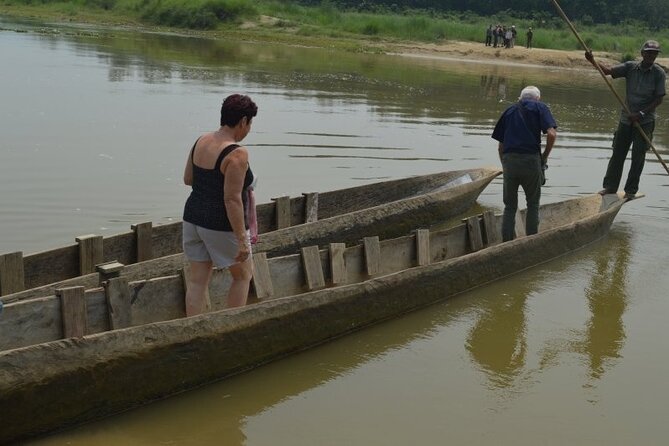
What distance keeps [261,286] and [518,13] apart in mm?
63582

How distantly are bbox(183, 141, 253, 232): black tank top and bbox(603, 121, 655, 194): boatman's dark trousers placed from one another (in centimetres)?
609

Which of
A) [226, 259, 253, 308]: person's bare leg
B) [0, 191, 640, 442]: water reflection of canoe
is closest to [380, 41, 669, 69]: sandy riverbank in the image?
[0, 191, 640, 442]: water reflection of canoe

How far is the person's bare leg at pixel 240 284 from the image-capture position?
5238 millimetres

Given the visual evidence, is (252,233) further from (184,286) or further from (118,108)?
(118,108)

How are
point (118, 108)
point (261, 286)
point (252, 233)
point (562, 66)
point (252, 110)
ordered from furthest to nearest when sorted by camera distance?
point (562, 66) < point (118, 108) < point (261, 286) < point (252, 233) < point (252, 110)

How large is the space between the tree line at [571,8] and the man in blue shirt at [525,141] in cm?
5686

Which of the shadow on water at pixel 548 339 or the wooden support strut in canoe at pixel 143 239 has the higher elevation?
the wooden support strut in canoe at pixel 143 239

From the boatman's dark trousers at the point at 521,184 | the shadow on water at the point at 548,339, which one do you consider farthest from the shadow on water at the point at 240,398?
the boatman's dark trousers at the point at 521,184

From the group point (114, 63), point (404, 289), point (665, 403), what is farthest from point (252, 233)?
point (114, 63)

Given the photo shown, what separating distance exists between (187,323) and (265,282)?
136cm

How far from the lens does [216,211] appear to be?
496 cm

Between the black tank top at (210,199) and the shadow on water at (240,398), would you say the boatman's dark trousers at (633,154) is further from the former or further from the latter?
the black tank top at (210,199)

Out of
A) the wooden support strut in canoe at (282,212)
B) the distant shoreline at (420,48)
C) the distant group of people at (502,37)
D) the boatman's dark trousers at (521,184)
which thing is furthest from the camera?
the distant group of people at (502,37)

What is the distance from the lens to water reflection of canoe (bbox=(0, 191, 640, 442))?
4270mm
